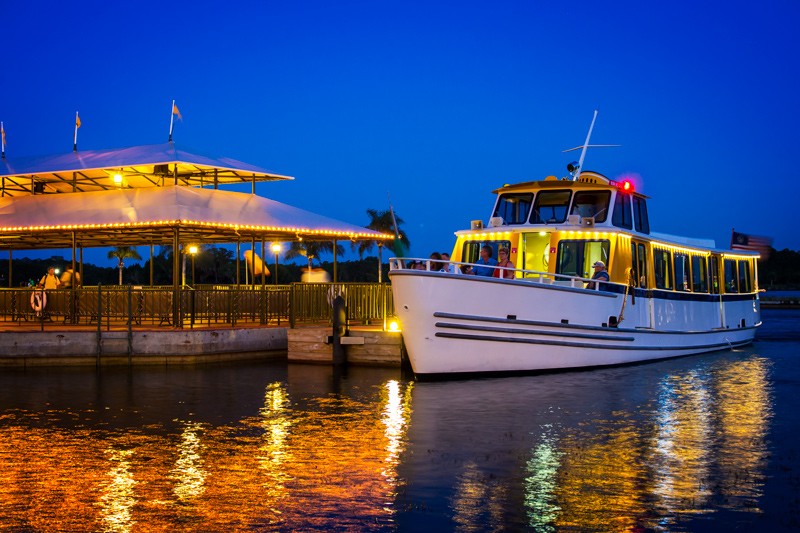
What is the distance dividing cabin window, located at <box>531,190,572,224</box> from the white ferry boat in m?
0.02

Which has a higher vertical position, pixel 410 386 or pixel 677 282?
pixel 677 282

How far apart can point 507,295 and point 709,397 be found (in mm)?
4128

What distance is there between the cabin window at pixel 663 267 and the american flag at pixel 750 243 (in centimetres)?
626

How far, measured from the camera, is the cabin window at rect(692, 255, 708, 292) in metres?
25.0

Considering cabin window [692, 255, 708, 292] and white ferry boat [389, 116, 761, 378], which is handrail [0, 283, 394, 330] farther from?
cabin window [692, 255, 708, 292]

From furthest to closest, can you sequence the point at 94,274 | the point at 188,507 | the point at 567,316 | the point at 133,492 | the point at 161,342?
the point at 94,274 → the point at 161,342 → the point at 567,316 → the point at 133,492 → the point at 188,507

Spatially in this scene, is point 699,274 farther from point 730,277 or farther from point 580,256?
point 580,256

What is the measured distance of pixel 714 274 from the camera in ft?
86.4

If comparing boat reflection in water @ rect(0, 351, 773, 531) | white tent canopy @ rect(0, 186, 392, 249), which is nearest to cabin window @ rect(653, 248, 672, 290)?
boat reflection in water @ rect(0, 351, 773, 531)

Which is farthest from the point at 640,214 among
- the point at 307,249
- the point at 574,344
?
the point at 307,249

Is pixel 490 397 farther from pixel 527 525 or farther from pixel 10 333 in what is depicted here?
pixel 10 333

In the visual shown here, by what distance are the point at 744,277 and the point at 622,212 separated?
335 inches

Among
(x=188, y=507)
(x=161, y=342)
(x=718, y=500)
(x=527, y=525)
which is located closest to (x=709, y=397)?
(x=718, y=500)

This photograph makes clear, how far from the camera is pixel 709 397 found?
16.0 meters
